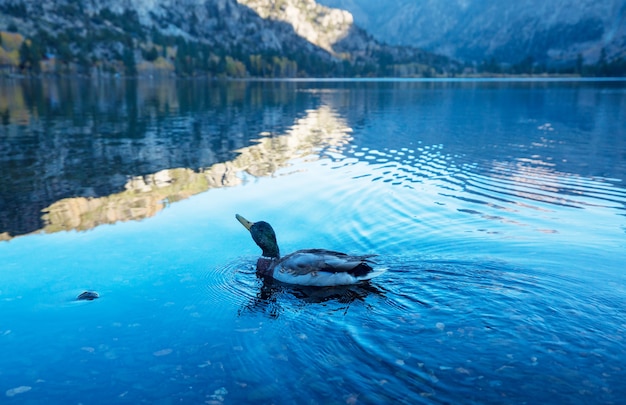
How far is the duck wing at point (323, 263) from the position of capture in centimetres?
1048

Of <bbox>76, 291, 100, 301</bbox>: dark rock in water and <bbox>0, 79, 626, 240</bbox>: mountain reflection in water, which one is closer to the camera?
<bbox>76, 291, 100, 301</bbox>: dark rock in water

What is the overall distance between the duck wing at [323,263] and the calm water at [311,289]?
45 centimetres

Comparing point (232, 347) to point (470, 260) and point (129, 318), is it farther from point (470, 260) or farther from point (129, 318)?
point (470, 260)

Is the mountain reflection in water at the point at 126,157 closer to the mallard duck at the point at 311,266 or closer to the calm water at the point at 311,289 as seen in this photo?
the calm water at the point at 311,289

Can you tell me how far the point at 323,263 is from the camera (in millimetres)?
10633

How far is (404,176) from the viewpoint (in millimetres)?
22375

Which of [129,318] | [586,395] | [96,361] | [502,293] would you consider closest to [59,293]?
[129,318]

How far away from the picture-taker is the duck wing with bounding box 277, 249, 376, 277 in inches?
412

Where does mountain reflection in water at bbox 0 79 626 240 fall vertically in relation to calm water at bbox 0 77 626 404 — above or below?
above

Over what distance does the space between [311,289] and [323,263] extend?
0.69 m

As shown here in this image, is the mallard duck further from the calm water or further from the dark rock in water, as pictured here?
the dark rock in water

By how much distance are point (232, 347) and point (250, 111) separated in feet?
163

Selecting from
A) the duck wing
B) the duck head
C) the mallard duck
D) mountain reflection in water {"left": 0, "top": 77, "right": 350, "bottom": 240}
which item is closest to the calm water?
mountain reflection in water {"left": 0, "top": 77, "right": 350, "bottom": 240}

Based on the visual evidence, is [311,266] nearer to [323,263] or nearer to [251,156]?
[323,263]
